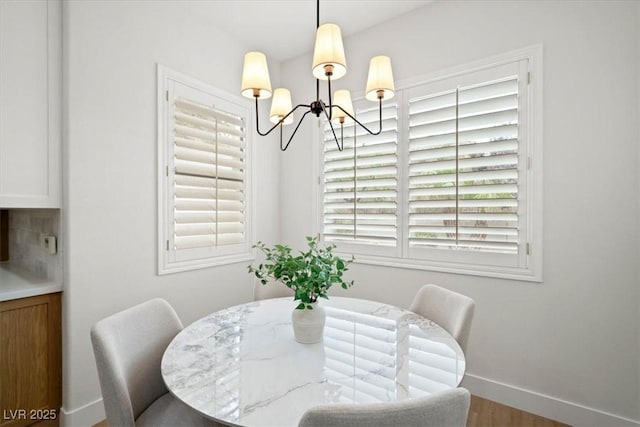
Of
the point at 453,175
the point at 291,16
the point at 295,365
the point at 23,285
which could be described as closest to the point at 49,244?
the point at 23,285

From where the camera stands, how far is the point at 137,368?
1.23 meters

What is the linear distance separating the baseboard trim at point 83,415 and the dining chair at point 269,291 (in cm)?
111

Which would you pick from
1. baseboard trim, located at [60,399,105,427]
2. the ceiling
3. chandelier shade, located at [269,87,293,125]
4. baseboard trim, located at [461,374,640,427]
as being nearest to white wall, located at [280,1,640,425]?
baseboard trim, located at [461,374,640,427]

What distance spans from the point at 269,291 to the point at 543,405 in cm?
187

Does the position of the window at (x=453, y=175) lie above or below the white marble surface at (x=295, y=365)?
above

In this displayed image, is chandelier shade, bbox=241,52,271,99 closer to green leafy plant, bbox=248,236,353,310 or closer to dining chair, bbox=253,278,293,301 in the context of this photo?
green leafy plant, bbox=248,236,353,310

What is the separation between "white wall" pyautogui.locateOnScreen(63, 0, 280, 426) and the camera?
1.82 metres

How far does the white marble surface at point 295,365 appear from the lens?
0.91 m

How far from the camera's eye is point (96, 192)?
75.6 inches

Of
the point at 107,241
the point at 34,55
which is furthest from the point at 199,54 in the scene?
the point at 107,241

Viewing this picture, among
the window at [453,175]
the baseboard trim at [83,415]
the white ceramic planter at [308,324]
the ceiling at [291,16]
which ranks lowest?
the baseboard trim at [83,415]

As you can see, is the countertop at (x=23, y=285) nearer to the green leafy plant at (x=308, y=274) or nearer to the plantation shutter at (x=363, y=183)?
the green leafy plant at (x=308, y=274)

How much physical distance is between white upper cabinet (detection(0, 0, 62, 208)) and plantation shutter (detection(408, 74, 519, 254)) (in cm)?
230

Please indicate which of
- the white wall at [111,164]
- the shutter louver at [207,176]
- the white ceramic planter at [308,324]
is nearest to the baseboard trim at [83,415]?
the white wall at [111,164]
